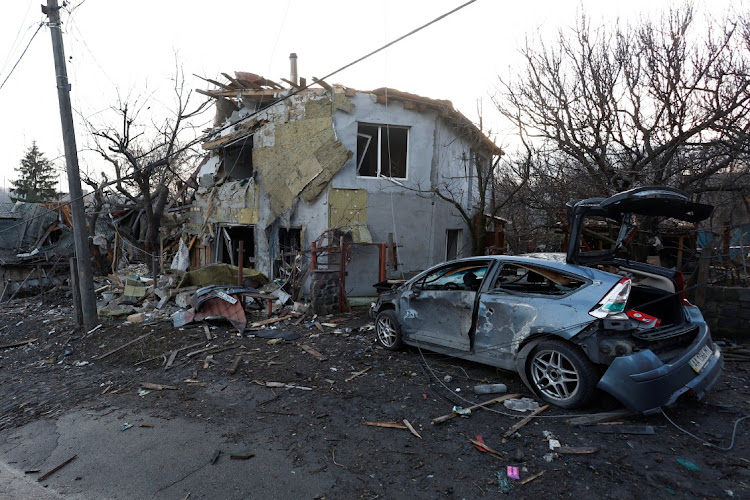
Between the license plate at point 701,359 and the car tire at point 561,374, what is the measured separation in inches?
33.4

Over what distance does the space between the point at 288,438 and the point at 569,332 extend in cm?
285

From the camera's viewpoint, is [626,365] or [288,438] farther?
[288,438]

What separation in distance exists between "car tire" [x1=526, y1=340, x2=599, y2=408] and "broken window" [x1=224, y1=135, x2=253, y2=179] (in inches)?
478

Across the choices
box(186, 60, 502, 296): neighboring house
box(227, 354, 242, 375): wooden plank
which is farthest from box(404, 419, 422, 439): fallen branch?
box(186, 60, 502, 296): neighboring house

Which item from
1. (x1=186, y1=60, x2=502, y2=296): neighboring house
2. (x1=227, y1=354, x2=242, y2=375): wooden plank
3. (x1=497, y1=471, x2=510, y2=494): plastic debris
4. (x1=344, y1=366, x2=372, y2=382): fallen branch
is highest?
(x1=186, y1=60, x2=502, y2=296): neighboring house

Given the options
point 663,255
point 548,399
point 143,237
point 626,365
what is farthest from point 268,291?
point 663,255

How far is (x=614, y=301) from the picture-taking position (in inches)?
158

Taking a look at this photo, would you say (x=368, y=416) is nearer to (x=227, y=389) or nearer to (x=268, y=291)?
(x=227, y=389)

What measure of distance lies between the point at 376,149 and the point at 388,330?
7.18 meters

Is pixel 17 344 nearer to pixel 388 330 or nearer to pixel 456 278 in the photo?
pixel 388 330

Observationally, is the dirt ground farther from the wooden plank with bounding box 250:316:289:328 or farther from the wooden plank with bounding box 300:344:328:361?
the wooden plank with bounding box 250:316:289:328

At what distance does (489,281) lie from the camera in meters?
5.18

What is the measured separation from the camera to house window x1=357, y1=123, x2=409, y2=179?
39.4ft

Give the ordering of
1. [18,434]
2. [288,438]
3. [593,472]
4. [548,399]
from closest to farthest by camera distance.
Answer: [593,472]
[288,438]
[548,399]
[18,434]
